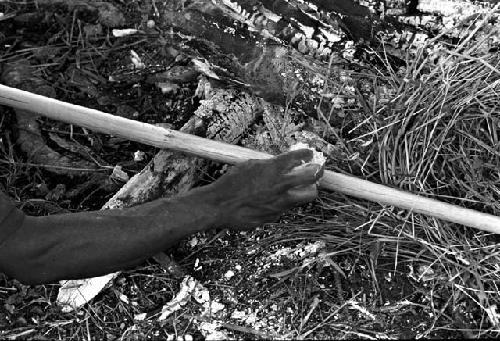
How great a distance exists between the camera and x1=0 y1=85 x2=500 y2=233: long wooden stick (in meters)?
2.81

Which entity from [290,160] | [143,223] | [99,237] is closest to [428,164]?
[290,160]

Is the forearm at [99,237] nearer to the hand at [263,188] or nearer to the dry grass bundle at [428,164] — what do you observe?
the hand at [263,188]

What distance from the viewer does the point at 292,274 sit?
290 centimetres

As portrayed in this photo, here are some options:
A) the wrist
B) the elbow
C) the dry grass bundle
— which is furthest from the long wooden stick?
the elbow

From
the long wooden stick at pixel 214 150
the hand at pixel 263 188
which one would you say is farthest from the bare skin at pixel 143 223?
the long wooden stick at pixel 214 150

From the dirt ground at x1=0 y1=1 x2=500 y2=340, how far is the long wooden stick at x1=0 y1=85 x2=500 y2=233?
4.8 inches

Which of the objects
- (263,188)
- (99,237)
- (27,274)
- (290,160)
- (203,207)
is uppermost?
(290,160)

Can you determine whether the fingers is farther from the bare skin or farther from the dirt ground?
the dirt ground

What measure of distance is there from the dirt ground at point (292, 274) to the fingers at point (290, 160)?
1.20 feet

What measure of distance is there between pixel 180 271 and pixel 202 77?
0.95 meters

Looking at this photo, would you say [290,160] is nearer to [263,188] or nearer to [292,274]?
[263,188]

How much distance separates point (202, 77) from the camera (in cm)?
347

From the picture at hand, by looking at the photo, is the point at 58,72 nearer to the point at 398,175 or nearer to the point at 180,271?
the point at 180,271

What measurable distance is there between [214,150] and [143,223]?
442 millimetres
